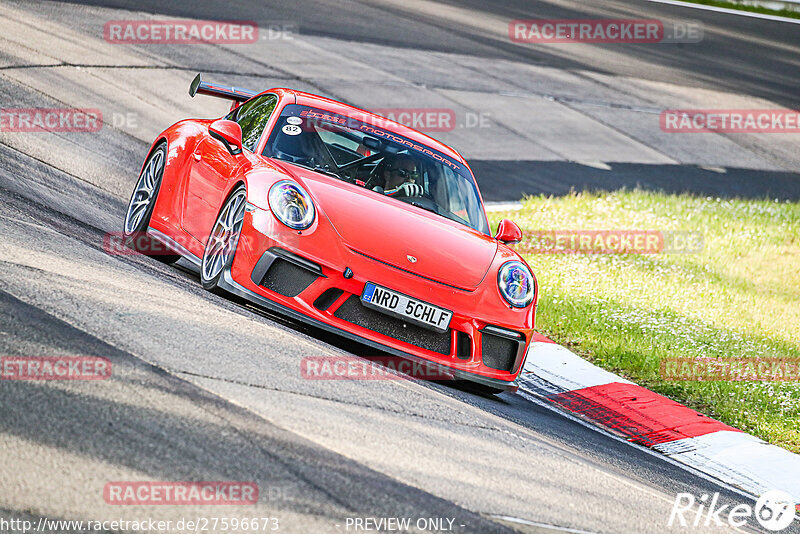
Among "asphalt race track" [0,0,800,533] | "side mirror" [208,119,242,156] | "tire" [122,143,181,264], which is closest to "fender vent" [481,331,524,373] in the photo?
"asphalt race track" [0,0,800,533]

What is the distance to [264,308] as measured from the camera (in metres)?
6.19

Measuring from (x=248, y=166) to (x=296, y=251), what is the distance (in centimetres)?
101

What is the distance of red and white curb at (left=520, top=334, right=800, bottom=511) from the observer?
6523 mm

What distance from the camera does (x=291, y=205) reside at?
624cm

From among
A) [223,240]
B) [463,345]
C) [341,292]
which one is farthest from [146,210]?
[463,345]

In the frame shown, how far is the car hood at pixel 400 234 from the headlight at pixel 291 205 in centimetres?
10

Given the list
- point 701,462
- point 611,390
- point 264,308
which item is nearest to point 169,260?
point 264,308

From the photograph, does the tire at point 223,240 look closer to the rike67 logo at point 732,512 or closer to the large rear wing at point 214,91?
the large rear wing at point 214,91

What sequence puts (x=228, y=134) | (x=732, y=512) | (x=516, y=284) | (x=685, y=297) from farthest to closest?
(x=685, y=297) < (x=228, y=134) < (x=516, y=284) < (x=732, y=512)

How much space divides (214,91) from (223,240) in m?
2.44

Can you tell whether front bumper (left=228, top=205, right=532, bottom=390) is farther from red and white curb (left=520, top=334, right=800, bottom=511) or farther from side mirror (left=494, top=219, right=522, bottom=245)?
red and white curb (left=520, top=334, right=800, bottom=511)

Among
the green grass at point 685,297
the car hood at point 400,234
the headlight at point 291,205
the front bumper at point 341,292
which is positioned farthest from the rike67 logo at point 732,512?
the headlight at point 291,205

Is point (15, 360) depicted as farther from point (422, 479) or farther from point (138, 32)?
point (138, 32)

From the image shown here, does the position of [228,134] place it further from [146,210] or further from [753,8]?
[753,8]
